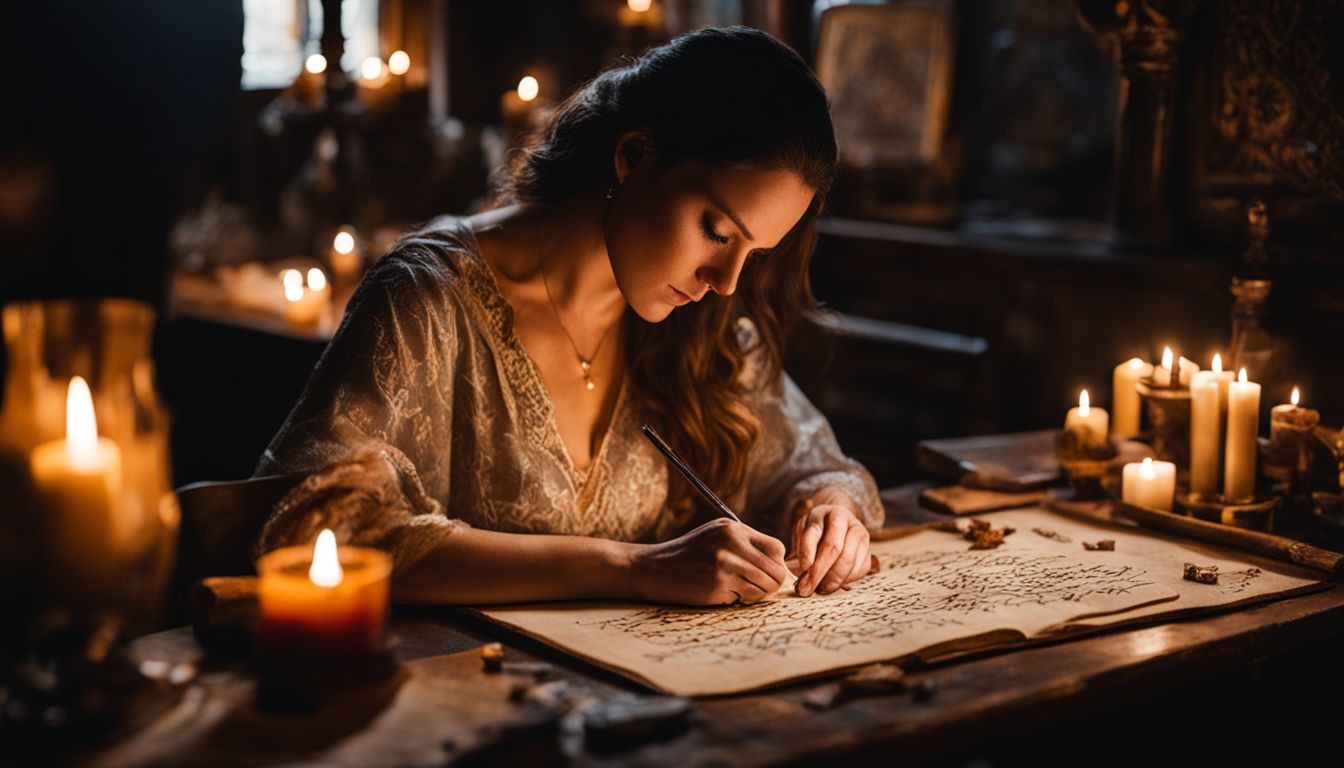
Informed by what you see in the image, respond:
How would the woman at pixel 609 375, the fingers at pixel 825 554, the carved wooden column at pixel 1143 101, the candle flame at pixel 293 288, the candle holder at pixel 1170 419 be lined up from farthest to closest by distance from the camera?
the candle flame at pixel 293 288, the carved wooden column at pixel 1143 101, the candle holder at pixel 1170 419, the fingers at pixel 825 554, the woman at pixel 609 375

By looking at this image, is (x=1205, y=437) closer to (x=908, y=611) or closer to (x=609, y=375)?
(x=908, y=611)

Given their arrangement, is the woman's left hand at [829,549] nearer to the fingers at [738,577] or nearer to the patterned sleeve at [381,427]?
the fingers at [738,577]

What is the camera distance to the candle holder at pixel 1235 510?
2.52 meters

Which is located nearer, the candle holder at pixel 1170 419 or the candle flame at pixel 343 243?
the candle holder at pixel 1170 419

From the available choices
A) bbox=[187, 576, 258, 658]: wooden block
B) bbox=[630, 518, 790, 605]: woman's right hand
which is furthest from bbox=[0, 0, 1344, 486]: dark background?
bbox=[187, 576, 258, 658]: wooden block

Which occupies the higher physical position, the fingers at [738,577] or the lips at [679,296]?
the lips at [679,296]

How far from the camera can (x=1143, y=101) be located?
→ 350 cm

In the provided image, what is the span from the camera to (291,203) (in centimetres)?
616

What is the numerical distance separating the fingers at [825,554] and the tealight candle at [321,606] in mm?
Result: 781

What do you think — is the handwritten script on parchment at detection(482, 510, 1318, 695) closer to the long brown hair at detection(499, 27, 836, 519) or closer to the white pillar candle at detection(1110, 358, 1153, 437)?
the long brown hair at detection(499, 27, 836, 519)

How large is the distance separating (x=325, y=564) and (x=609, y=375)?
109 cm

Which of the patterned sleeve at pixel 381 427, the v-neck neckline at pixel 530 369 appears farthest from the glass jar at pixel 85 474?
the v-neck neckline at pixel 530 369

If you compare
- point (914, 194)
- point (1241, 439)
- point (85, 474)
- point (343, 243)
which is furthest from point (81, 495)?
point (914, 194)

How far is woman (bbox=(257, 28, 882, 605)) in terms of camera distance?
6.80 feet
